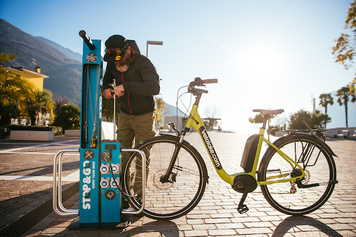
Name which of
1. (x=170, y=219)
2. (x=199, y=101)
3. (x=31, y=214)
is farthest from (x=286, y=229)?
(x=31, y=214)

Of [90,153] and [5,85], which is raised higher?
[5,85]

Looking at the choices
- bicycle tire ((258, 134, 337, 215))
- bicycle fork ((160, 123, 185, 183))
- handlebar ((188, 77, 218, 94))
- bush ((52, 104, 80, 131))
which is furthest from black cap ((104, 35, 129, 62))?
bush ((52, 104, 80, 131))

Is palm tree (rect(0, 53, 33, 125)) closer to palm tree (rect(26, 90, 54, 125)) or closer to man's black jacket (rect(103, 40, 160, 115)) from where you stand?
palm tree (rect(26, 90, 54, 125))

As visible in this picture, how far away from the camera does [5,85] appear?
1534 cm

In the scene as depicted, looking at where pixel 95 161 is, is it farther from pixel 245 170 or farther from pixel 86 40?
pixel 245 170

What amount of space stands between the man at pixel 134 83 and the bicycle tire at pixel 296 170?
1.55 meters

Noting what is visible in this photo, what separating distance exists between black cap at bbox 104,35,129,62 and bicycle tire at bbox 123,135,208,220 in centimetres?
104

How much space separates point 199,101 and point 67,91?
686 feet

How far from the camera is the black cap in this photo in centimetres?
244

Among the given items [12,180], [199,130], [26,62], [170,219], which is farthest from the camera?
[26,62]

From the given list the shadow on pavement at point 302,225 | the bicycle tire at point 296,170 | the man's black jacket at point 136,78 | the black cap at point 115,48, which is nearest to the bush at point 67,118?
the man's black jacket at point 136,78

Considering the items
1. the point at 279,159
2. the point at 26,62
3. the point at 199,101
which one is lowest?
the point at 279,159

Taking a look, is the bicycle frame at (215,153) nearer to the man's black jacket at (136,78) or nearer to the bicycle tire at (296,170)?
the bicycle tire at (296,170)

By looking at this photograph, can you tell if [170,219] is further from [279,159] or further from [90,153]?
[279,159]
